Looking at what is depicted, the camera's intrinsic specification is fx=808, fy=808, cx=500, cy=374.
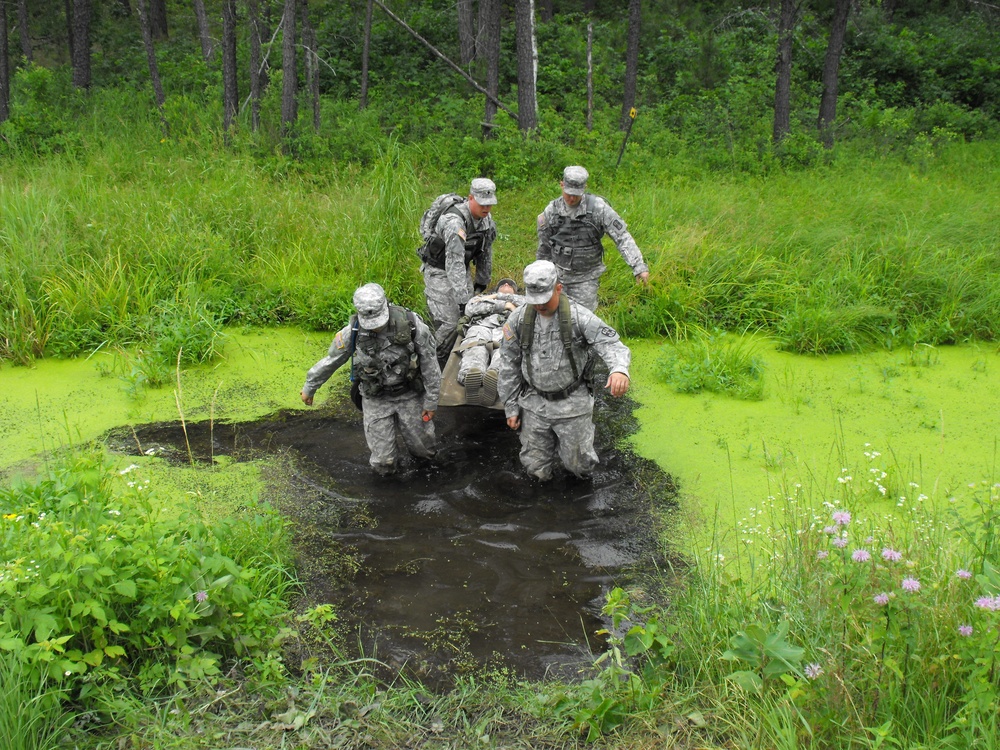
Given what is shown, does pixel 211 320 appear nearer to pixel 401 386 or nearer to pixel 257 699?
pixel 401 386

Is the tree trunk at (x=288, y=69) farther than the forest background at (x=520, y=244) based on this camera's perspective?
Yes

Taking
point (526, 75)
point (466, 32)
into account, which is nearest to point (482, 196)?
point (526, 75)

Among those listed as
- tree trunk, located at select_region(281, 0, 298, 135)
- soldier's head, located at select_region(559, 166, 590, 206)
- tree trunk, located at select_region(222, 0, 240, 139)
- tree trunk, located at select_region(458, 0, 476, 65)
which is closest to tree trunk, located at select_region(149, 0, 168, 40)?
tree trunk, located at select_region(458, 0, 476, 65)

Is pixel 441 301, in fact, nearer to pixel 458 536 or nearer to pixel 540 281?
pixel 540 281

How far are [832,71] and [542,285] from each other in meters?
10.8

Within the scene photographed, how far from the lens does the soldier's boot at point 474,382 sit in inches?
235

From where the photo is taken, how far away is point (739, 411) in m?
6.56

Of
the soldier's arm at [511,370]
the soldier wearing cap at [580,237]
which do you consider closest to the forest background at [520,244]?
the soldier wearing cap at [580,237]

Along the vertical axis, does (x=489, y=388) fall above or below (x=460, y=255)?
below

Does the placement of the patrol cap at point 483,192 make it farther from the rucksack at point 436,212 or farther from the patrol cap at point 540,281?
the patrol cap at point 540,281

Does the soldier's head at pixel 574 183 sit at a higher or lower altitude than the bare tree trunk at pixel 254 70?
lower

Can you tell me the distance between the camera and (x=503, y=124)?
1240 cm

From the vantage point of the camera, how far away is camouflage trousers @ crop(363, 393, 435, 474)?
5.75 meters

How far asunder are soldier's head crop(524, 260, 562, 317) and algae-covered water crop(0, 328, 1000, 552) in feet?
5.38
